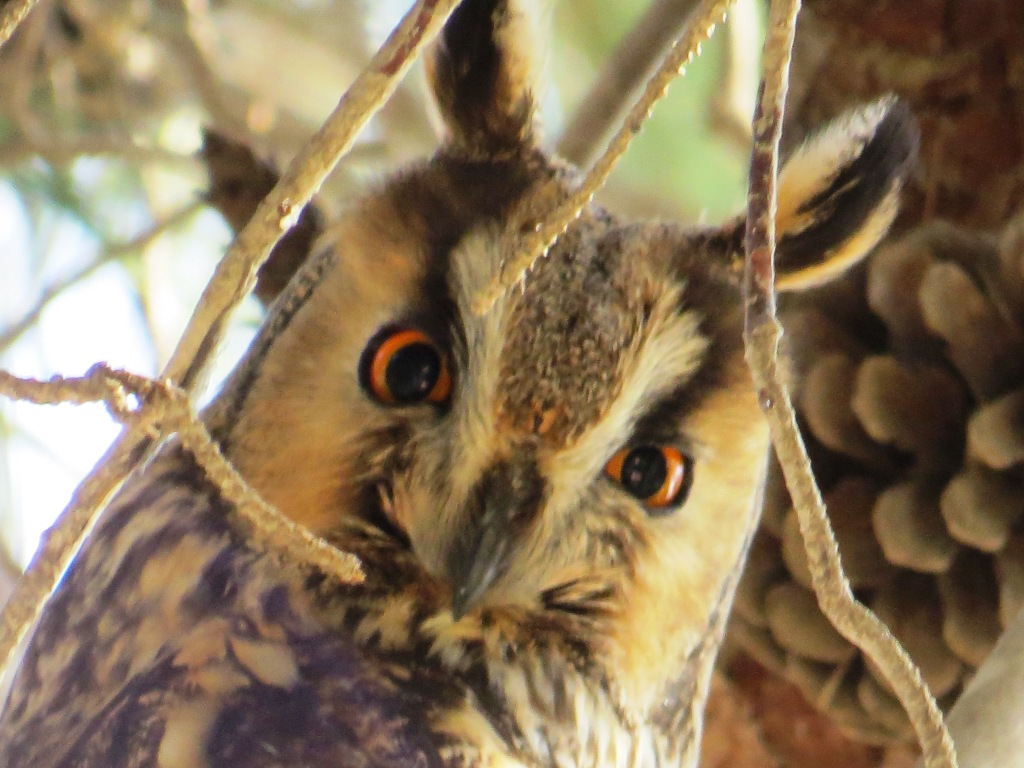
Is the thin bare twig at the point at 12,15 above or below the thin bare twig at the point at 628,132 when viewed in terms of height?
below

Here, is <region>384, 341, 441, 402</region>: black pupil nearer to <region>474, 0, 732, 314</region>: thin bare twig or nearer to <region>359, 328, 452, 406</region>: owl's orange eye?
<region>359, 328, 452, 406</region>: owl's orange eye

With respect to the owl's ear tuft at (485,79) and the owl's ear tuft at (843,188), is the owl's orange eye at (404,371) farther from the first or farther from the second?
the owl's ear tuft at (843,188)

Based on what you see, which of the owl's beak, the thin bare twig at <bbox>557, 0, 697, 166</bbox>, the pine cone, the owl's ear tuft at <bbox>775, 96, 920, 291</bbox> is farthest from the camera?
the thin bare twig at <bbox>557, 0, 697, 166</bbox>

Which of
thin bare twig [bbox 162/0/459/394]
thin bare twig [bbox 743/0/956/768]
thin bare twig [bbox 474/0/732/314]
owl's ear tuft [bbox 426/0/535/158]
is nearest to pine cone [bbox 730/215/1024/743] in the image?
owl's ear tuft [bbox 426/0/535/158]

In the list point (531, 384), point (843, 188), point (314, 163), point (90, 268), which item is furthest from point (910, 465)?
point (90, 268)

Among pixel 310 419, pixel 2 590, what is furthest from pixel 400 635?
pixel 2 590

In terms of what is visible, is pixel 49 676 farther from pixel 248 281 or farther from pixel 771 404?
pixel 771 404

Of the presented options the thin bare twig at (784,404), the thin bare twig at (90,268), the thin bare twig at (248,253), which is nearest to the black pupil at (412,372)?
the thin bare twig at (248,253)
